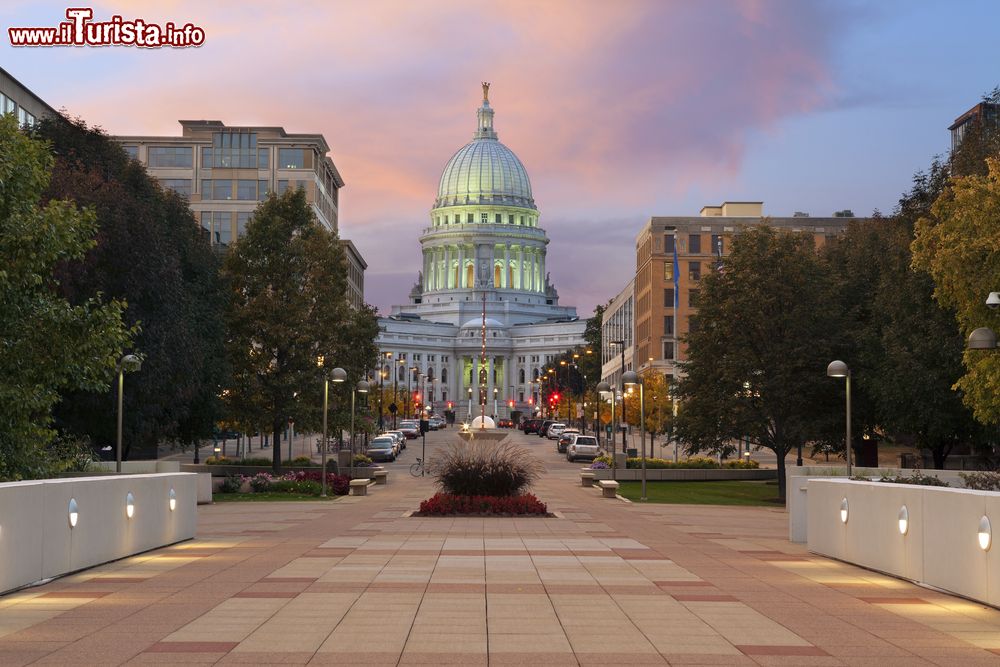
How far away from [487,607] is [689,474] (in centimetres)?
4656

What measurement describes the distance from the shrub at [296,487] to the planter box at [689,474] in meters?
13.6

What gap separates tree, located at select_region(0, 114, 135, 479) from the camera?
2423 centimetres

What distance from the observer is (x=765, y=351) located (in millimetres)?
50812

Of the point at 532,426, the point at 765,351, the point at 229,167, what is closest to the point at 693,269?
the point at 532,426

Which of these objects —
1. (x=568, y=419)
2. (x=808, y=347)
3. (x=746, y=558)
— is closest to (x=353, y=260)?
(x=568, y=419)

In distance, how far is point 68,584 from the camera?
59.9ft

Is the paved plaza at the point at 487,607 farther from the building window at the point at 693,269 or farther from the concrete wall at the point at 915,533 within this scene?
the building window at the point at 693,269

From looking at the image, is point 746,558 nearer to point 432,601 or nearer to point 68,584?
point 432,601

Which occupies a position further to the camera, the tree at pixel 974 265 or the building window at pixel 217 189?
the building window at pixel 217 189

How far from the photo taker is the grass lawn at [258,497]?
4281 cm

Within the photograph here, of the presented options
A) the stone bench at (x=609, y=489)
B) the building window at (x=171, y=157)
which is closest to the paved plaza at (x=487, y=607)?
the stone bench at (x=609, y=489)

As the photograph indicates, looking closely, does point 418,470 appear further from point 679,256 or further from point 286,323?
point 679,256

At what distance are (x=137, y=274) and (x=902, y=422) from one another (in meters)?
25.6

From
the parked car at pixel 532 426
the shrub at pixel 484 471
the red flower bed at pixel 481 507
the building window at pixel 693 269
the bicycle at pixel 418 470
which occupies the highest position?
the building window at pixel 693 269
